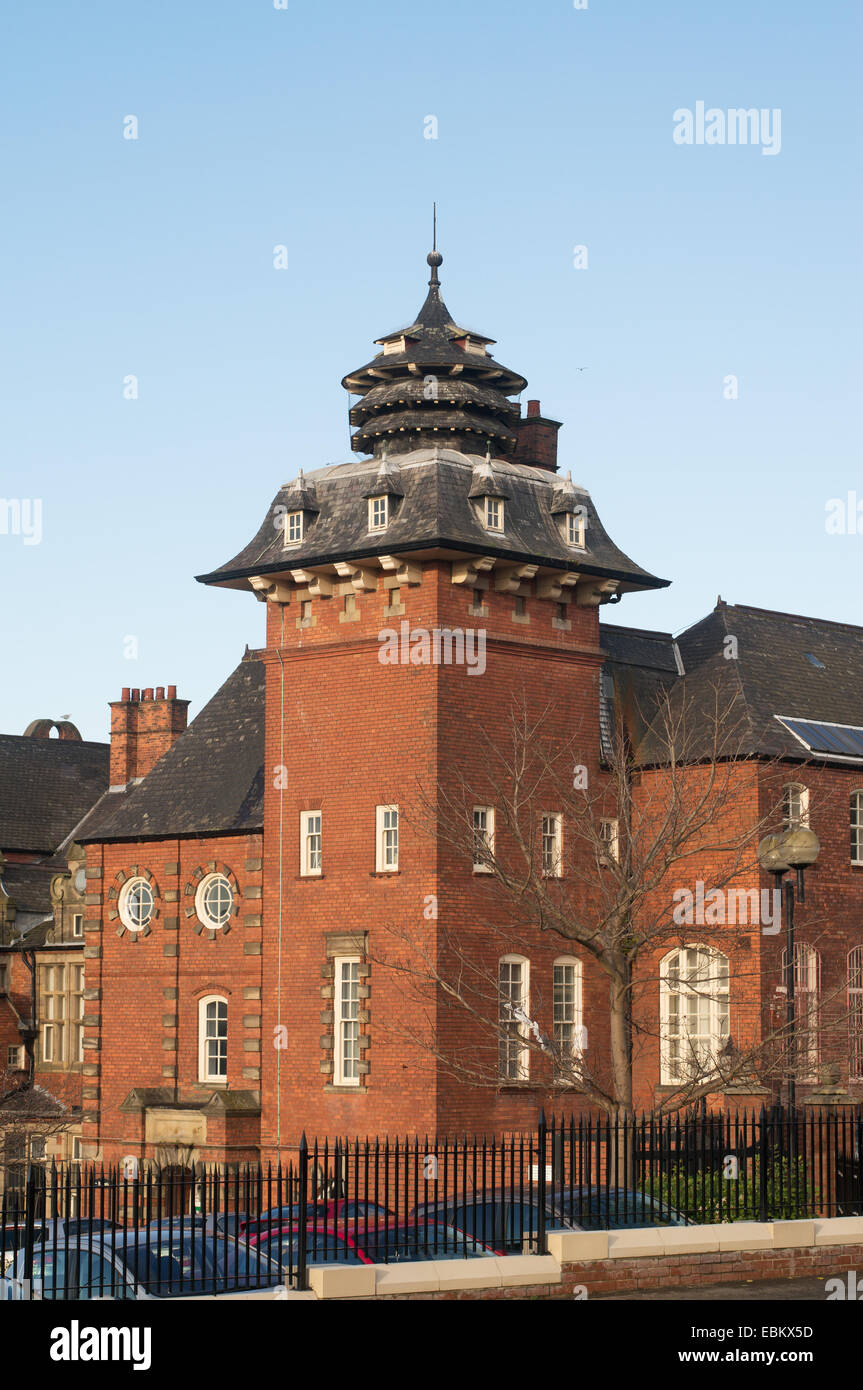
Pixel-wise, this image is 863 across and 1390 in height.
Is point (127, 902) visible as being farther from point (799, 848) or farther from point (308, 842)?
point (799, 848)

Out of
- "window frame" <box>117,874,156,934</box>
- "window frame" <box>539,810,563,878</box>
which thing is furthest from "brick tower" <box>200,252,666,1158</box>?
"window frame" <box>117,874,156,934</box>

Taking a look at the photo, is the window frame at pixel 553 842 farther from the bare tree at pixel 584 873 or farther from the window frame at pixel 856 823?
the window frame at pixel 856 823

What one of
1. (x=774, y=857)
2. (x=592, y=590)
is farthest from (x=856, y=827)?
(x=774, y=857)

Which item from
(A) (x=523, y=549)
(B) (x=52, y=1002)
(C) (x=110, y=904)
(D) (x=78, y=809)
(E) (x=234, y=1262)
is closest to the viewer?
(E) (x=234, y=1262)

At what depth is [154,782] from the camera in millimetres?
45906

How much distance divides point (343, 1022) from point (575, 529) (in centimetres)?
1099

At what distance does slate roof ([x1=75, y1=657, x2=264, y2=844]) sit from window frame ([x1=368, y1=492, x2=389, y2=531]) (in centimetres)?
744

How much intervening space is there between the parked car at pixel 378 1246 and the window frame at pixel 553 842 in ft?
47.9

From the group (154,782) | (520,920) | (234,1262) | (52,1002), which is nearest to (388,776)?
(520,920)

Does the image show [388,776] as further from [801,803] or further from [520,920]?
[801,803]

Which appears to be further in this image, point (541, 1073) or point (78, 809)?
point (78, 809)

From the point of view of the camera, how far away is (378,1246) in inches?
867

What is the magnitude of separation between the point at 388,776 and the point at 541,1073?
6.32 meters

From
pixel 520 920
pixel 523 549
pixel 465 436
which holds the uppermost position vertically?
pixel 465 436
